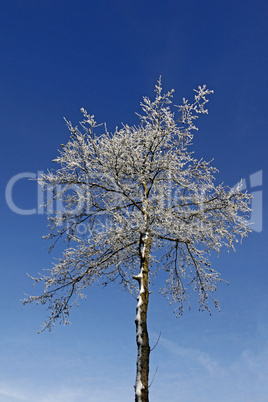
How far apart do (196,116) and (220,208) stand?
2691mm

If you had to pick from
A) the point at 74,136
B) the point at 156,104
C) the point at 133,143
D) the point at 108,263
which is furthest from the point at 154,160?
the point at 108,263

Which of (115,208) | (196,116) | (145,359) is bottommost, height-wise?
→ (145,359)

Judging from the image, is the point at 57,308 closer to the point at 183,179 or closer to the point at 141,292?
the point at 141,292

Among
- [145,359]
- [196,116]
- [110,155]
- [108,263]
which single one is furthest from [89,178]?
[145,359]

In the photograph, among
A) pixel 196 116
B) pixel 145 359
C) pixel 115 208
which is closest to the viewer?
pixel 145 359

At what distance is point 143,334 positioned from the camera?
7.52 metres

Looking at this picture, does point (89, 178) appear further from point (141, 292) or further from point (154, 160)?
point (141, 292)

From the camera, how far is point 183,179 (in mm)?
10453

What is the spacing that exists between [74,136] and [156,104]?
2.43 metres

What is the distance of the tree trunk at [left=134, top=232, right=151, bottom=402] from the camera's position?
6.92 metres

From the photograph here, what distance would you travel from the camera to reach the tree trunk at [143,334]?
272 inches

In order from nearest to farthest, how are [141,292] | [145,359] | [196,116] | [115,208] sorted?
[145,359] < [141,292] < [196,116] < [115,208]

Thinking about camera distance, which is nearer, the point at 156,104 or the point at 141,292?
the point at 141,292

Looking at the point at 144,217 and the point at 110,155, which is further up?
the point at 110,155
